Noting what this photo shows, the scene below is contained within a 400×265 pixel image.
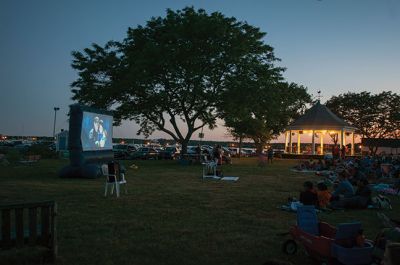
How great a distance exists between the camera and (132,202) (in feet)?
36.7

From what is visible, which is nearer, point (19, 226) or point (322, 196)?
point (19, 226)

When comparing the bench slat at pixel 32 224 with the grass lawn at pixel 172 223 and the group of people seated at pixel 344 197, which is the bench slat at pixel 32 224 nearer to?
the grass lawn at pixel 172 223

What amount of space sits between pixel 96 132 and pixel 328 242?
17807mm

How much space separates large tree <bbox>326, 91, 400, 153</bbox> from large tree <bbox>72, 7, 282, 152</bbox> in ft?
112

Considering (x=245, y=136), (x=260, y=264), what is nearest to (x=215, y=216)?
(x=260, y=264)

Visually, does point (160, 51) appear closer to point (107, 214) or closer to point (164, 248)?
point (107, 214)

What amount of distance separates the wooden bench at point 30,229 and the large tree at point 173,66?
22.7 meters

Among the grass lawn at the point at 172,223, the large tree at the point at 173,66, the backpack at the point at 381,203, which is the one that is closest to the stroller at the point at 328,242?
the grass lawn at the point at 172,223

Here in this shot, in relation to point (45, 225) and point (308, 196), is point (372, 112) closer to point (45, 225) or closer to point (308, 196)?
point (308, 196)

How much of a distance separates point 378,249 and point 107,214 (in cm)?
630

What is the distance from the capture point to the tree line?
28594 millimetres

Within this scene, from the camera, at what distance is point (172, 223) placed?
27.5 ft

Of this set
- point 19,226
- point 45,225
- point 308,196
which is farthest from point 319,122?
point 19,226

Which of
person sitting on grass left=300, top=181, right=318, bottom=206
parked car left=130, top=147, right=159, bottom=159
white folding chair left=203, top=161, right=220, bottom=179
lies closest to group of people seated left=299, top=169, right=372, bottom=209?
person sitting on grass left=300, top=181, right=318, bottom=206
